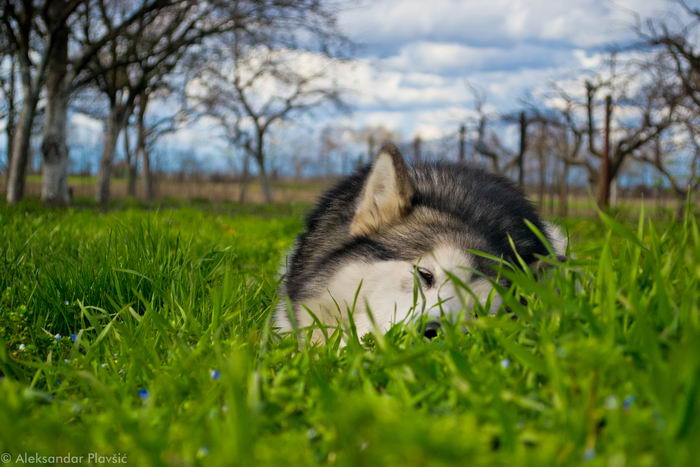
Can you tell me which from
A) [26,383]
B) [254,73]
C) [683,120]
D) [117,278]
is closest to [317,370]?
[26,383]

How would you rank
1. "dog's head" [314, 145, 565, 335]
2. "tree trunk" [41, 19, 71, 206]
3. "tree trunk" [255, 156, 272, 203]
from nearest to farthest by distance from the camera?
"dog's head" [314, 145, 565, 335] < "tree trunk" [41, 19, 71, 206] < "tree trunk" [255, 156, 272, 203]

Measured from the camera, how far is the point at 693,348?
126cm

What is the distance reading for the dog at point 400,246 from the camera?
8.75ft

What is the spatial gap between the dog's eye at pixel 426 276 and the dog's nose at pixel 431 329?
0.34 m

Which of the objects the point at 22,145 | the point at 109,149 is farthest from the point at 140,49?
the point at 22,145

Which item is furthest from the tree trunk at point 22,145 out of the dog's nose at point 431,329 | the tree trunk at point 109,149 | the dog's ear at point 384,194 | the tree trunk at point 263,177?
the tree trunk at point 263,177

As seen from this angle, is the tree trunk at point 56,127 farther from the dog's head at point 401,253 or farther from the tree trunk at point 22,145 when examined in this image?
the dog's head at point 401,253

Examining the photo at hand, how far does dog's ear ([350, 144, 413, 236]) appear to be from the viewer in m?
3.12

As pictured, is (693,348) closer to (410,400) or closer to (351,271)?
(410,400)

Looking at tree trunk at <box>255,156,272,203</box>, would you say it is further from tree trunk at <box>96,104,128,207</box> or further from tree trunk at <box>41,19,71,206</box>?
tree trunk at <box>41,19,71,206</box>

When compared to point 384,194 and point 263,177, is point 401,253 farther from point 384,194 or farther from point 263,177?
point 263,177

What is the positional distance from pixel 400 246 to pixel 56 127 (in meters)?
12.8

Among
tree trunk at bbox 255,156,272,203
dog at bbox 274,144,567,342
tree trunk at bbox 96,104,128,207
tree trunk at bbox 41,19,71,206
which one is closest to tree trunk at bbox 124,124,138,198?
tree trunk at bbox 255,156,272,203

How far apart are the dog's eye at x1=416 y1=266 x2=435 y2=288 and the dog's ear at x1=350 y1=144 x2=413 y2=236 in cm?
50
